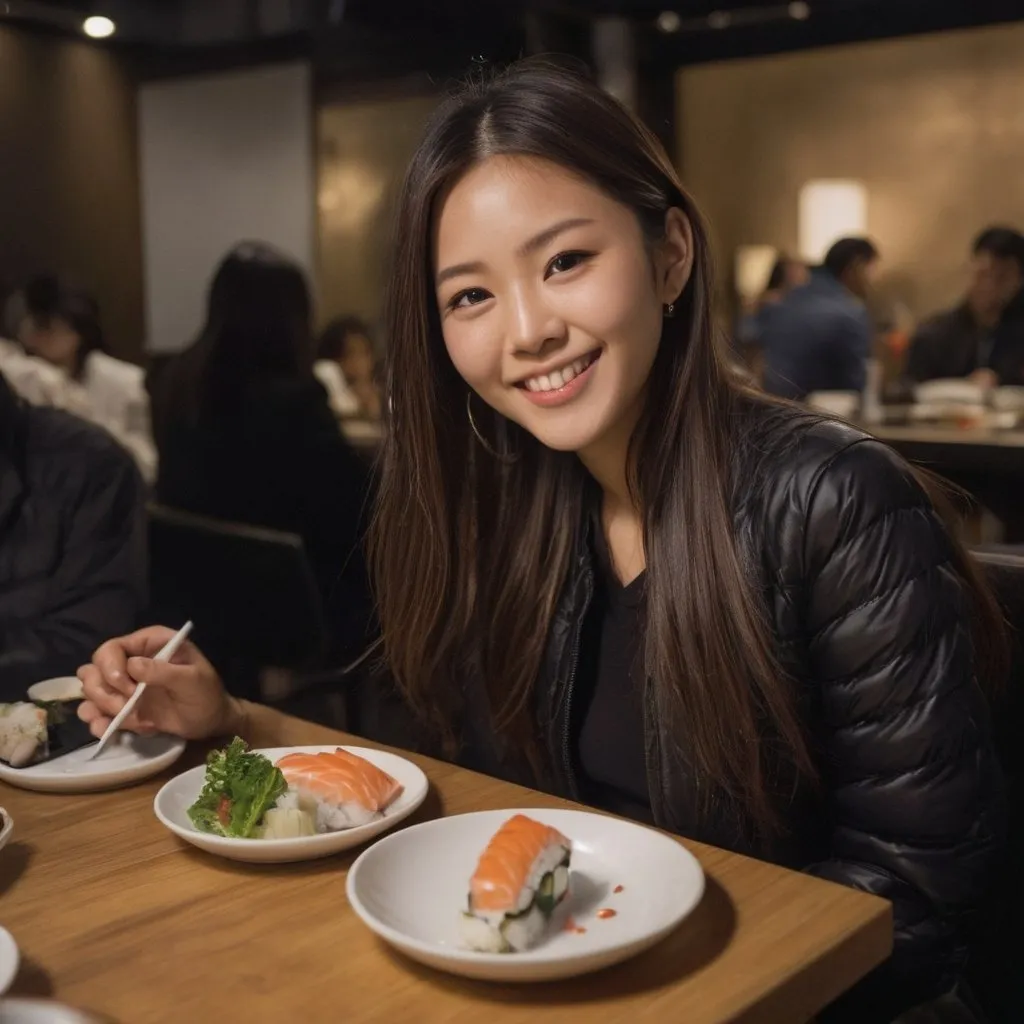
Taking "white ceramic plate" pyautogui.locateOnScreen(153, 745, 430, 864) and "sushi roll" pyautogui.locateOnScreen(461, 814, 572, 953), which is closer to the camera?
"sushi roll" pyautogui.locateOnScreen(461, 814, 572, 953)

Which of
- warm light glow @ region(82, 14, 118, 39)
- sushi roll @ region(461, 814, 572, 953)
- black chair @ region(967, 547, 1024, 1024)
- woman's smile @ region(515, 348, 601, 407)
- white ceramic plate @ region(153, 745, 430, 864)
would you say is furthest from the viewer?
warm light glow @ region(82, 14, 118, 39)

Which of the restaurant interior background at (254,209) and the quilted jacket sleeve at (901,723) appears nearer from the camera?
the quilted jacket sleeve at (901,723)

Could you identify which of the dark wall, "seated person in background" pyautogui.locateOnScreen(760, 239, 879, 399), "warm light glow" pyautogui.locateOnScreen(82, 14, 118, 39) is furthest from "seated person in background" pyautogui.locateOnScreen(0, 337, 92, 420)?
"seated person in background" pyautogui.locateOnScreen(760, 239, 879, 399)

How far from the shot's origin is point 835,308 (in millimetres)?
5527

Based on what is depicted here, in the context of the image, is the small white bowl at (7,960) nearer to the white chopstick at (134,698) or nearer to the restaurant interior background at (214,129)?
the white chopstick at (134,698)

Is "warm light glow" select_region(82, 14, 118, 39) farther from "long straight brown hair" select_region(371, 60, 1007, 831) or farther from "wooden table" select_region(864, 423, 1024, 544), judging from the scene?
"wooden table" select_region(864, 423, 1024, 544)

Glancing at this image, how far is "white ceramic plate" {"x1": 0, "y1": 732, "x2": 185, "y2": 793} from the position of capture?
1.33 meters

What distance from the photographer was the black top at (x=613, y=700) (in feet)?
5.16

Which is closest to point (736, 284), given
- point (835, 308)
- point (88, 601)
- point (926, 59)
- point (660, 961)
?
point (926, 59)

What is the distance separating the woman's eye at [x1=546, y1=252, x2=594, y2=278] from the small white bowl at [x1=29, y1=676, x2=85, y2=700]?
2.44 feet

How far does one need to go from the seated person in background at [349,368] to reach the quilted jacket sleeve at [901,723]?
1.72 metres

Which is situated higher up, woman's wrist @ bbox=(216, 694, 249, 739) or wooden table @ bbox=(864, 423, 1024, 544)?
woman's wrist @ bbox=(216, 694, 249, 739)

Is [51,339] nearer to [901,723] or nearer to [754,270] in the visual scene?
[901,723]

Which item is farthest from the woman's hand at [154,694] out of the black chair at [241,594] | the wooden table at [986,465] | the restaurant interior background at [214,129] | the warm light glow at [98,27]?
the wooden table at [986,465]
